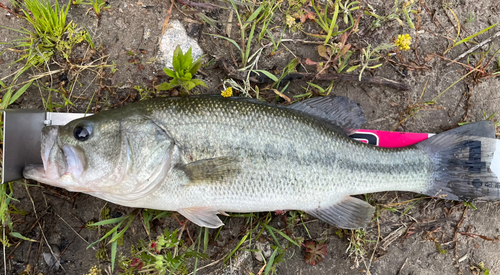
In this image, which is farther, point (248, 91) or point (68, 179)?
point (248, 91)

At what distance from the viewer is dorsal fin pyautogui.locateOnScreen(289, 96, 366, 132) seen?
2775 millimetres

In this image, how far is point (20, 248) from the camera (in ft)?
9.30

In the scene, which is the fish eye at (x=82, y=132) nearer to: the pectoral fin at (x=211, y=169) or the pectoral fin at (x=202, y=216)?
the pectoral fin at (x=211, y=169)

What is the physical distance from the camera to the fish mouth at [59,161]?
213 centimetres

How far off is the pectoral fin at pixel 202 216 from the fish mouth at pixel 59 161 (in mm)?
881

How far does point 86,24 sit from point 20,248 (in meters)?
2.36

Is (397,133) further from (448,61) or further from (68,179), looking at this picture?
(68,179)

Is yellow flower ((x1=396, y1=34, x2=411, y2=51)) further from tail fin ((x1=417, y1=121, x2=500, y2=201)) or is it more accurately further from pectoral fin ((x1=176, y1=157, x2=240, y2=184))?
pectoral fin ((x1=176, y1=157, x2=240, y2=184))

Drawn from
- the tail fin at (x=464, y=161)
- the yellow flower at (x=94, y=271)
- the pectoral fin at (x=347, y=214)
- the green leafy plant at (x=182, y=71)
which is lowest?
the yellow flower at (x=94, y=271)

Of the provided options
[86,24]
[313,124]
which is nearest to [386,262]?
[313,124]

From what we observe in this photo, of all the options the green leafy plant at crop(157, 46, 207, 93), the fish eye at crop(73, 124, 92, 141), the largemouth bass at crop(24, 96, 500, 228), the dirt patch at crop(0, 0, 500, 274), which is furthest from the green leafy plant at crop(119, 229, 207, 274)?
the green leafy plant at crop(157, 46, 207, 93)

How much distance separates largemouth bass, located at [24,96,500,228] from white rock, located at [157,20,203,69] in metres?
0.72

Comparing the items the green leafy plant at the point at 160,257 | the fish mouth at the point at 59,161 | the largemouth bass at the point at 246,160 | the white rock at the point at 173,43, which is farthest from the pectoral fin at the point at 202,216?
the white rock at the point at 173,43

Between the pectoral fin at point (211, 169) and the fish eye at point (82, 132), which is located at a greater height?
the fish eye at point (82, 132)
